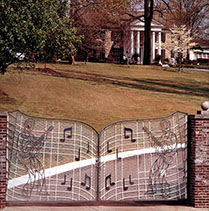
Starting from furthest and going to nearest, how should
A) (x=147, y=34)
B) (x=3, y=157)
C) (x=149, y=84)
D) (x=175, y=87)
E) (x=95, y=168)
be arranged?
1. (x=147, y=34)
2. (x=175, y=87)
3. (x=149, y=84)
4. (x=95, y=168)
5. (x=3, y=157)

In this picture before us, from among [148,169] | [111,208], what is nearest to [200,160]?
[111,208]

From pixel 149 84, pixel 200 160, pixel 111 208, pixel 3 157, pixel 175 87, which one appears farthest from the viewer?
pixel 175 87

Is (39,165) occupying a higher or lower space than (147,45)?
lower

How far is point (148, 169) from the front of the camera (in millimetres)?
15008

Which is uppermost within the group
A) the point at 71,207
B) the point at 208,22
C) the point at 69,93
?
the point at 208,22

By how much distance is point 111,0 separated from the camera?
35562 mm

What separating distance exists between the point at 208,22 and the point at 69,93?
40.5 meters

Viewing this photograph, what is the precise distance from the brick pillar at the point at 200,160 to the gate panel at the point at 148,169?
0.36 metres

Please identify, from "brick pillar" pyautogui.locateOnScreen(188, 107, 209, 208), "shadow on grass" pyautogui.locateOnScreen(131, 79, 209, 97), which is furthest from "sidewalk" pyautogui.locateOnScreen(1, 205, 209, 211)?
"shadow on grass" pyautogui.locateOnScreen(131, 79, 209, 97)

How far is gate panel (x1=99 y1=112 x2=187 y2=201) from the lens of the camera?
34.5 feet

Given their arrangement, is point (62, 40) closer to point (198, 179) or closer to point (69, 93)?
point (69, 93)

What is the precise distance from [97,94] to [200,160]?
Result: 57.7 ft

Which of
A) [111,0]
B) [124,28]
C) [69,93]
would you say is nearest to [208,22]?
[124,28]

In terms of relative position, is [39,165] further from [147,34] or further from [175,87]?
[147,34]
